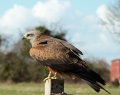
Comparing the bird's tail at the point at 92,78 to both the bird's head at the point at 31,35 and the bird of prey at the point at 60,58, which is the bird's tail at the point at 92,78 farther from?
the bird's head at the point at 31,35

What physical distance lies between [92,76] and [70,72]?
0.48 m

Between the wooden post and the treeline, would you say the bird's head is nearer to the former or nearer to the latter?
the wooden post

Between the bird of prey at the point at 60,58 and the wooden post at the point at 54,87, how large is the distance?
339mm

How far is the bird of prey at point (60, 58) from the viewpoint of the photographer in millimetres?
5965

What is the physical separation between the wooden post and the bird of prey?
13.4 inches

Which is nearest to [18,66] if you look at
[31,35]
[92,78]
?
[31,35]

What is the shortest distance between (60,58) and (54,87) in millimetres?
634

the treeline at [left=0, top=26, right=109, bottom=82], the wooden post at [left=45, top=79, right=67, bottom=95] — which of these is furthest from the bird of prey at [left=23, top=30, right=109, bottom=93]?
the treeline at [left=0, top=26, right=109, bottom=82]

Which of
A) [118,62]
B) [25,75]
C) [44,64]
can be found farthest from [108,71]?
[44,64]

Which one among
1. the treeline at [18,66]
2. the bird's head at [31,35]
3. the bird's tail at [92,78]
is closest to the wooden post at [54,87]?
the bird's tail at [92,78]

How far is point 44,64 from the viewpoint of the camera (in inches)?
266

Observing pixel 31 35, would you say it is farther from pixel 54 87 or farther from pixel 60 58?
pixel 54 87

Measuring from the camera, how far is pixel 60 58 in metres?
6.31

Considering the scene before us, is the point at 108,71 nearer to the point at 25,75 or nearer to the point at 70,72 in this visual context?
the point at 25,75
